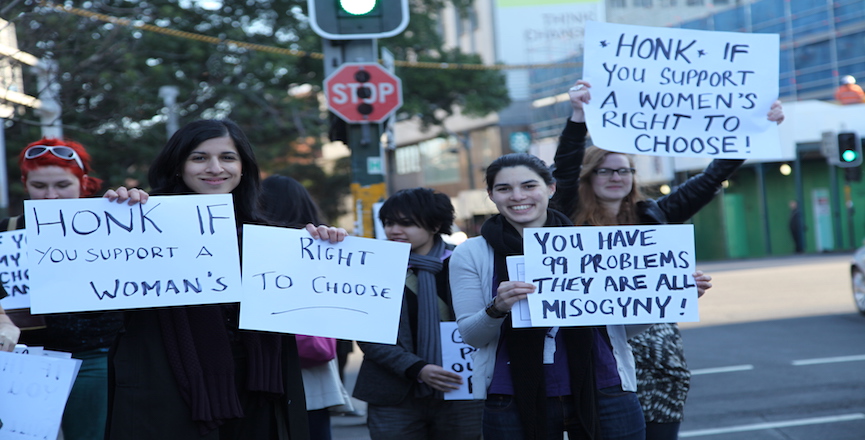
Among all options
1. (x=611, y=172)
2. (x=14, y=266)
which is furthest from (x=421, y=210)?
(x=14, y=266)

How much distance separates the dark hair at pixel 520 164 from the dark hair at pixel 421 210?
912 millimetres

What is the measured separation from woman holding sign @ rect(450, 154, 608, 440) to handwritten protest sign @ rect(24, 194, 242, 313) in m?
0.86

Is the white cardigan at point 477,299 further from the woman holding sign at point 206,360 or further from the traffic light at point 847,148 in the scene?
the traffic light at point 847,148

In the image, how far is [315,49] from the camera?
2034 cm

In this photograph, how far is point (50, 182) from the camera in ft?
13.2

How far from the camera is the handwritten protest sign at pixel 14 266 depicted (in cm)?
388

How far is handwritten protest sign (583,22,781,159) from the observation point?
3.89 meters

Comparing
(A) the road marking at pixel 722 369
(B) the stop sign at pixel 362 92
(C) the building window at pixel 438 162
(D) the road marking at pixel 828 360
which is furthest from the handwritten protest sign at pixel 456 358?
(C) the building window at pixel 438 162

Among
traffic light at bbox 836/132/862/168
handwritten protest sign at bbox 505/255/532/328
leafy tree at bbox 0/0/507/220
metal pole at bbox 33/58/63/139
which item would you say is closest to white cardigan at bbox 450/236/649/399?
handwritten protest sign at bbox 505/255/532/328

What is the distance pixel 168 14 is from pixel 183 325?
51.9 feet

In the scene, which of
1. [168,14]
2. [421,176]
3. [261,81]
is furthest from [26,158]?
[421,176]

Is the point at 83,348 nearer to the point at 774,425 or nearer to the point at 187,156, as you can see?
the point at 187,156

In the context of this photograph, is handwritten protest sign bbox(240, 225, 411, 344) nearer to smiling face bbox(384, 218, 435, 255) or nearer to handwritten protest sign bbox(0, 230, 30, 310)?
smiling face bbox(384, 218, 435, 255)

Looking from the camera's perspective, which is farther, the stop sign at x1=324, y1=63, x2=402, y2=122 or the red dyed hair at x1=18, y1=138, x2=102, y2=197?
the stop sign at x1=324, y1=63, x2=402, y2=122
